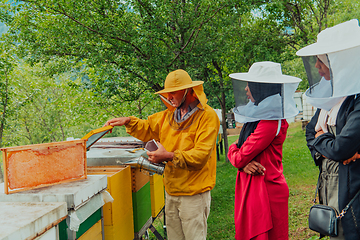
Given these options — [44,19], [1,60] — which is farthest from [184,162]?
[1,60]

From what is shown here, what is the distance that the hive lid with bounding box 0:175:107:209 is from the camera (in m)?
1.67

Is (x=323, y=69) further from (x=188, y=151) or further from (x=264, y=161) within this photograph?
(x=188, y=151)

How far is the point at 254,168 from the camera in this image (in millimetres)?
2129

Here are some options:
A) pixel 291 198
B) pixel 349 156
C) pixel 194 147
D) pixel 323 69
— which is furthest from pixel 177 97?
pixel 291 198

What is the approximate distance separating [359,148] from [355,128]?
0.44 ft

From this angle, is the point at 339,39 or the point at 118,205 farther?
the point at 118,205

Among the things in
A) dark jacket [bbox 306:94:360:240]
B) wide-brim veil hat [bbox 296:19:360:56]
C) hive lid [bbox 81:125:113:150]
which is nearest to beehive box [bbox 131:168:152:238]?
hive lid [bbox 81:125:113:150]

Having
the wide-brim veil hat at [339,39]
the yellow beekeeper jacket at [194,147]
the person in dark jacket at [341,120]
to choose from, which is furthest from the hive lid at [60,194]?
the wide-brim veil hat at [339,39]

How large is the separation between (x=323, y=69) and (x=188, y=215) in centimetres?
157

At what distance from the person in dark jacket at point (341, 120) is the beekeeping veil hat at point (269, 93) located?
0.27m

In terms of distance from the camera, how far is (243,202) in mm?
2188

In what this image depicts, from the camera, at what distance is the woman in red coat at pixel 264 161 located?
211 centimetres

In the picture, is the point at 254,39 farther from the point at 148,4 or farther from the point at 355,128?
the point at 355,128

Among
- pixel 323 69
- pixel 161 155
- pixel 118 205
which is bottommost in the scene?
pixel 118 205
